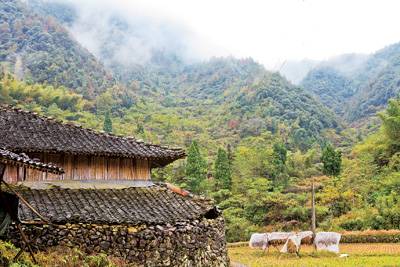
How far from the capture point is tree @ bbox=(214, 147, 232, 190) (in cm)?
3847

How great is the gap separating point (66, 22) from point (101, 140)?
409 feet

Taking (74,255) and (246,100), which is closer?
(74,255)

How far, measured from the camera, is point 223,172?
38.7 m

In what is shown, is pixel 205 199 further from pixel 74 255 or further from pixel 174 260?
pixel 74 255

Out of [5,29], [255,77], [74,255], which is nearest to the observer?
[74,255]

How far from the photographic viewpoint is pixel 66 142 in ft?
35.5

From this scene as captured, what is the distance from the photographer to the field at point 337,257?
57.3 feet

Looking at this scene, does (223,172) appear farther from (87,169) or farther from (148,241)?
(148,241)

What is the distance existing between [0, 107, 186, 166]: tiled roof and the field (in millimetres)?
8406

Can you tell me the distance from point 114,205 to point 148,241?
1.47 m

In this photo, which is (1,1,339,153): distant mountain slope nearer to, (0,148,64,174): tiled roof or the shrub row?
the shrub row

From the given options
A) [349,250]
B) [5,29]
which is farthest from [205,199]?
[5,29]

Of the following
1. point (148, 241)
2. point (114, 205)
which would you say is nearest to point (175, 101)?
point (114, 205)

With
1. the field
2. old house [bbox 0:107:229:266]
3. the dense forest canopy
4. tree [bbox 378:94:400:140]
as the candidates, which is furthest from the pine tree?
old house [bbox 0:107:229:266]
